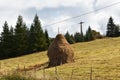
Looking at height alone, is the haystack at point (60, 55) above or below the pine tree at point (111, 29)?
below

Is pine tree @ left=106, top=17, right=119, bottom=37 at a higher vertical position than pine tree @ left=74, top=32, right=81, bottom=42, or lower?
higher

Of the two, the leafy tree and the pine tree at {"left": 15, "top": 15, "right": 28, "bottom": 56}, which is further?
the leafy tree

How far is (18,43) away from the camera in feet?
324

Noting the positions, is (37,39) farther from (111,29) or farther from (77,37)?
(111,29)

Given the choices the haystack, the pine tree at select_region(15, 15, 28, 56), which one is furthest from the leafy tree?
the haystack

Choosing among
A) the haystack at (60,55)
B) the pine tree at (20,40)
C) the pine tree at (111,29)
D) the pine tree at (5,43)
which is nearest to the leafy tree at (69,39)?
the pine tree at (20,40)

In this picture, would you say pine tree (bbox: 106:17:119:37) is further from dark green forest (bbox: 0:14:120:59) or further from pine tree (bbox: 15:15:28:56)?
pine tree (bbox: 15:15:28:56)

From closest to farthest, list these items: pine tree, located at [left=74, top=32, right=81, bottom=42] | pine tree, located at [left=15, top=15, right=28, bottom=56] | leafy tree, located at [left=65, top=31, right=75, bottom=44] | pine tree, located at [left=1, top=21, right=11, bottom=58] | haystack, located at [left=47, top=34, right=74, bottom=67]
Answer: haystack, located at [left=47, top=34, right=74, bottom=67], pine tree, located at [left=15, top=15, right=28, bottom=56], pine tree, located at [left=1, top=21, right=11, bottom=58], leafy tree, located at [left=65, top=31, right=75, bottom=44], pine tree, located at [left=74, top=32, right=81, bottom=42]

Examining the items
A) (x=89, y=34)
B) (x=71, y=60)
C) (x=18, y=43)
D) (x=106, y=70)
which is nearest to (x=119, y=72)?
(x=106, y=70)

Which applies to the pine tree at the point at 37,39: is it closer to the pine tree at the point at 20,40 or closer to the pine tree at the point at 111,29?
the pine tree at the point at 20,40

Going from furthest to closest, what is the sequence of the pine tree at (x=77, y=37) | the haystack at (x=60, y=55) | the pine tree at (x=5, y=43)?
1. the pine tree at (x=77, y=37)
2. the pine tree at (x=5, y=43)
3. the haystack at (x=60, y=55)

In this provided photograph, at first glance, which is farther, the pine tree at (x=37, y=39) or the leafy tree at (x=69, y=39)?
the leafy tree at (x=69, y=39)

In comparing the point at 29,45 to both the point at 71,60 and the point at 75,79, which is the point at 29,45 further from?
the point at 75,79

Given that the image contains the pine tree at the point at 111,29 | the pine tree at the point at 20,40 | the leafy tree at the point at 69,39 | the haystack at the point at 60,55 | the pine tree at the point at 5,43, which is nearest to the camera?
the haystack at the point at 60,55
